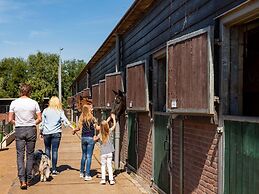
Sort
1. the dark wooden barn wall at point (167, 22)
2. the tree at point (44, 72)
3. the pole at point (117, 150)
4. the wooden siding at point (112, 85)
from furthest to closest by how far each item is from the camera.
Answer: the tree at point (44, 72) → the wooden siding at point (112, 85) → the pole at point (117, 150) → the dark wooden barn wall at point (167, 22)

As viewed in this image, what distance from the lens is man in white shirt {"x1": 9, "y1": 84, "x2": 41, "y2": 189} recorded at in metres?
8.14

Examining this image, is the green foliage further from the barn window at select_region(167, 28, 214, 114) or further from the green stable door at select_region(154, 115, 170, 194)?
the barn window at select_region(167, 28, 214, 114)

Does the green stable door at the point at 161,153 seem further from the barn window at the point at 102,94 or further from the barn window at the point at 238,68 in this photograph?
the barn window at the point at 102,94

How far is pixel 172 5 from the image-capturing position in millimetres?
6770

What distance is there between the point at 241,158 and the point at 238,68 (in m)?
0.99

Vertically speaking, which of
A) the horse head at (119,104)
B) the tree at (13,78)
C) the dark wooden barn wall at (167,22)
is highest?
the tree at (13,78)

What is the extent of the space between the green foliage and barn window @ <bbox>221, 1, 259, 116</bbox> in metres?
55.0

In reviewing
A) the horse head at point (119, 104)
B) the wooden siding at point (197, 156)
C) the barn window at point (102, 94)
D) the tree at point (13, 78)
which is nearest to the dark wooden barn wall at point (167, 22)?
the horse head at point (119, 104)

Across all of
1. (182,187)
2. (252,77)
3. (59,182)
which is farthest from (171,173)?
(59,182)

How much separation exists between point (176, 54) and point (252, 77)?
1.18 metres

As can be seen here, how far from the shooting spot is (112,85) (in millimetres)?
11906

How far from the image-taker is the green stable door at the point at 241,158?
12.5 ft

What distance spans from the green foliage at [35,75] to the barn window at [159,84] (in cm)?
5182

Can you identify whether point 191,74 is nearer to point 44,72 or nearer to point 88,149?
point 88,149
